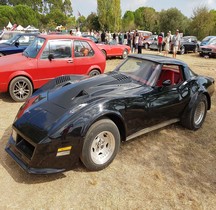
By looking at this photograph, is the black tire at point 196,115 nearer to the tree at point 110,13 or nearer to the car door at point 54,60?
the car door at point 54,60

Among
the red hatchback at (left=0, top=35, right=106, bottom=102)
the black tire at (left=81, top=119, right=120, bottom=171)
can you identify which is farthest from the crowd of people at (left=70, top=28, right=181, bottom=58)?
the black tire at (left=81, top=119, right=120, bottom=171)

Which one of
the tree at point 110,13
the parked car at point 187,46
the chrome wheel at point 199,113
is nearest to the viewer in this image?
the chrome wheel at point 199,113

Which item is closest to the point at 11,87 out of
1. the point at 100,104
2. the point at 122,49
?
the point at 100,104

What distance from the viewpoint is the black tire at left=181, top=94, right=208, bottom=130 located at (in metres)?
4.95

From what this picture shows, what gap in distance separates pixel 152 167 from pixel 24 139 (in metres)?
1.93

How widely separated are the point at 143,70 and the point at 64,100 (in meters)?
1.69

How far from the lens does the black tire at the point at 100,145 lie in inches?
130

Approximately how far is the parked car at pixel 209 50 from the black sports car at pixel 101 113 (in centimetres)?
1491

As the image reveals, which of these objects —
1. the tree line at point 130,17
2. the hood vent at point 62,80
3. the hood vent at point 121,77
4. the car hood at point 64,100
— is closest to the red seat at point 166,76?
the car hood at point 64,100

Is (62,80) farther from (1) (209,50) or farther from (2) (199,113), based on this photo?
(1) (209,50)

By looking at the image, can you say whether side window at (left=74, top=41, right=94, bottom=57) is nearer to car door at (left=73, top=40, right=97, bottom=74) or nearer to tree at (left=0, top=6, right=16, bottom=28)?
car door at (left=73, top=40, right=97, bottom=74)

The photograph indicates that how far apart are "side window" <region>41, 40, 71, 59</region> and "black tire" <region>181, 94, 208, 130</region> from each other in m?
3.76

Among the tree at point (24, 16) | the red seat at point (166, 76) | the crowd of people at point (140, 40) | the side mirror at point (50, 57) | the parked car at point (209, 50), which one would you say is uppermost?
the tree at point (24, 16)

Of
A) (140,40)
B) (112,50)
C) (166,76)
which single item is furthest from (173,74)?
(140,40)
